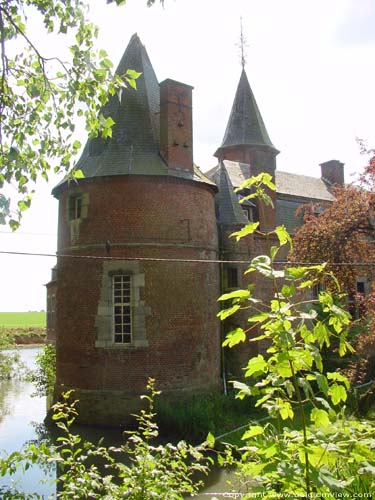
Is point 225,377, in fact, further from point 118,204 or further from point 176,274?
point 118,204

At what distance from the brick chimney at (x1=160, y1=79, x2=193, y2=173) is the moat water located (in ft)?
28.8

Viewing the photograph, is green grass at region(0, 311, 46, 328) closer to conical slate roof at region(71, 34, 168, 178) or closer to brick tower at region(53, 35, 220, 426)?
brick tower at region(53, 35, 220, 426)

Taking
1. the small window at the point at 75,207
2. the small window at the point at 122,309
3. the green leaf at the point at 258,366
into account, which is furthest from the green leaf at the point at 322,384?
the small window at the point at 75,207

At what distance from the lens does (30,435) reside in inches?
611

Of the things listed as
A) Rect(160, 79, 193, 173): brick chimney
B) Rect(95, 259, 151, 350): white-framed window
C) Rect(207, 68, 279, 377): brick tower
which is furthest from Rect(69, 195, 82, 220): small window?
Rect(207, 68, 279, 377): brick tower

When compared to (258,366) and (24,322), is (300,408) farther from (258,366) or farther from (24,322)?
(24,322)

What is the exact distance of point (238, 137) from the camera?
26797mm

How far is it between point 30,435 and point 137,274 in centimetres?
611

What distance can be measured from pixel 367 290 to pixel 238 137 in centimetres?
1103

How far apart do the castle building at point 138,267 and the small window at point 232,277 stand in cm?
156

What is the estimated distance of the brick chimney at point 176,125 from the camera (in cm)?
1653

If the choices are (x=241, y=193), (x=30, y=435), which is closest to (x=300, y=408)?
(x=30, y=435)

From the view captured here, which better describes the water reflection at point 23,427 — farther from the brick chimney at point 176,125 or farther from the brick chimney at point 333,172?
the brick chimney at point 333,172

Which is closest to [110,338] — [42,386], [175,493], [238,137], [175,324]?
[175,324]
